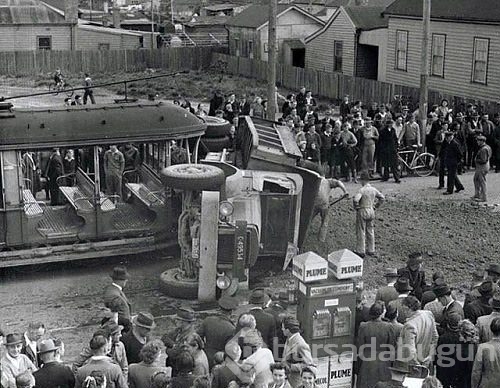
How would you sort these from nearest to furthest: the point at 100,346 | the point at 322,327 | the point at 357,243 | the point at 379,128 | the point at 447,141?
the point at 100,346
the point at 322,327
the point at 357,243
the point at 447,141
the point at 379,128

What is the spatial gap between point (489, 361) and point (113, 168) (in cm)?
866

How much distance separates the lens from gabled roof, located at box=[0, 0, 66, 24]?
1930 inches

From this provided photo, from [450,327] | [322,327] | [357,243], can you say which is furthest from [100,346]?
[357,243]

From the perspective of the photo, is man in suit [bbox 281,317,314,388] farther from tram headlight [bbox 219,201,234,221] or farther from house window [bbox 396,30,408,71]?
house window [bbox 396,30,408,71]

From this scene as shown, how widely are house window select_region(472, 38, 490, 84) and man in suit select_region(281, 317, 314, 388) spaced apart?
2454cm

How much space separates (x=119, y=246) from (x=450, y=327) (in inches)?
290

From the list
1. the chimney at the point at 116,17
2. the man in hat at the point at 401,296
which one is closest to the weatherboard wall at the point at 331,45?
the chimney at the point at 116,17

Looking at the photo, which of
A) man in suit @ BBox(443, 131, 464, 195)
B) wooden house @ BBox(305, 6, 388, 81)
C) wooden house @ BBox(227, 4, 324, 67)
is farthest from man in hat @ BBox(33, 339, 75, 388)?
wooden house @ BBox(227, 4, 324, 67)

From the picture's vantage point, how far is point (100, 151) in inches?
585

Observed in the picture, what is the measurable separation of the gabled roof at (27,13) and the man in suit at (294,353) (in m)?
44.1

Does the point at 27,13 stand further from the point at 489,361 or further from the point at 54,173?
the point at 489,361

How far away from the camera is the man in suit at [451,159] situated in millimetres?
19812

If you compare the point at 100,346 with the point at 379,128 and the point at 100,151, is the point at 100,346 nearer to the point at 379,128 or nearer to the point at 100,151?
the point at 100,151

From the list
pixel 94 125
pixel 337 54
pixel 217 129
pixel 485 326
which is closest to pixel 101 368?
pixel 485 326
